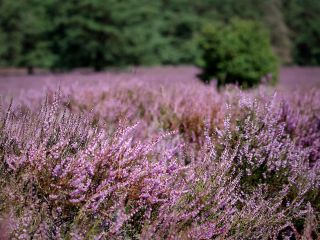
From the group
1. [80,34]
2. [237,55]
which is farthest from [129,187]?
[80,34]

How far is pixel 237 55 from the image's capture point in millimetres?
13469

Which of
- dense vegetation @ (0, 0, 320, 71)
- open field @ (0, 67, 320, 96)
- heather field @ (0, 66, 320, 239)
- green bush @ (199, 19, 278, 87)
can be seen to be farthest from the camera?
dense vegetation @ (0, 0, 320, 71)

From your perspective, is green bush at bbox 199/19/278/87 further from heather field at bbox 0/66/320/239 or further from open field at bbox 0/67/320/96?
heather field at bbox 0/66/320/239

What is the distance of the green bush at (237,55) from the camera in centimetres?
1330

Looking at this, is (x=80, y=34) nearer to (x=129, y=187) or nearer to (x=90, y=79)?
(x=90, y=79)

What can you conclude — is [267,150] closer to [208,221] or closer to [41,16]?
[208,221]

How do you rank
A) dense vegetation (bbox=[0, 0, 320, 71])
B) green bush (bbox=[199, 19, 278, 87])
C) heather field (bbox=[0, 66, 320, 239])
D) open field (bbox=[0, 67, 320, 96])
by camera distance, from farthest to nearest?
dense vegetation (bbox=[0, 0, 320, 71])
green bush (bbox=[199, 19, 278, 87])
open field (bbox=[0, 67, 320, 96])
heather field (bbox=[0, 66, 320, 239])

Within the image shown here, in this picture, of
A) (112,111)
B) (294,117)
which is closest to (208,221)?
(294,117)

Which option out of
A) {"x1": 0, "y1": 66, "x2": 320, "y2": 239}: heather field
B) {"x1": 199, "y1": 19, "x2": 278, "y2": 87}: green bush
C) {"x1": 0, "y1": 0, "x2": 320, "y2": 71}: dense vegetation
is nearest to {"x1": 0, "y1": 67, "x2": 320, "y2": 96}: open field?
{"x1": 199, "y1": 19, "x2": 278, "y2": 87}: green bush

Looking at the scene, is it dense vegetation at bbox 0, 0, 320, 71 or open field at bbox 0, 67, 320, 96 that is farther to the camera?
dense vegetation at bbox 0, 0, 320, 71

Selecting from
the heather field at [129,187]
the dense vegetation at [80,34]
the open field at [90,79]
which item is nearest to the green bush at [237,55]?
the open field at [90,79]

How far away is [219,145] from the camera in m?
3.90

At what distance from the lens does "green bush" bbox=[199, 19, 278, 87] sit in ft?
43.7

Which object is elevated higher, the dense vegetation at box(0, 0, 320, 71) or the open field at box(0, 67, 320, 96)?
the dense vegetation at box(0, 0, 320, 71)
